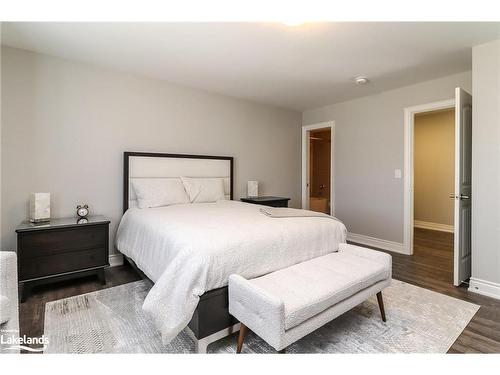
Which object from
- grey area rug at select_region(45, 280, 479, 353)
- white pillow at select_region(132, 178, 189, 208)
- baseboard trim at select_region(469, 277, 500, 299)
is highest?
white pillow at select_region(132, 178, 189, 208)

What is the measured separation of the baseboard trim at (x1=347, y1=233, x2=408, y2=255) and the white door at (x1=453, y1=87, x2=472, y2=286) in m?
1.01

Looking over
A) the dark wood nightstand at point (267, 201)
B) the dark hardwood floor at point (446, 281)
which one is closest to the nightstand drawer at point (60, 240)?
the dark wood nightstand at point (267, 201)

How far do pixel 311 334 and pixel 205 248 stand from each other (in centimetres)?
99

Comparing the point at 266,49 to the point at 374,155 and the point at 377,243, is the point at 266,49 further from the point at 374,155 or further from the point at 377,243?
the point at 377,243

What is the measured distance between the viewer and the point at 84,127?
2965 millimetres

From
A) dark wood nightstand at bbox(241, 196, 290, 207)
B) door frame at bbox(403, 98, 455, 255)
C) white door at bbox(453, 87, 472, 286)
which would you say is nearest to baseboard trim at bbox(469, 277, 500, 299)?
white door at bbox(453, 87, 472, 286)

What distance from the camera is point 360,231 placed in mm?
4305

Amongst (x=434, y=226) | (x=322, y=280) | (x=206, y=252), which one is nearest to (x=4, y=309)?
(x=206, y=252)

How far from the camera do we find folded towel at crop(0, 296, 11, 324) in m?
1.21

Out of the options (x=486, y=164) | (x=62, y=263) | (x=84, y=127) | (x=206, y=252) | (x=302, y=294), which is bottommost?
(x=62, y=263)

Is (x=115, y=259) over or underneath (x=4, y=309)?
underneath

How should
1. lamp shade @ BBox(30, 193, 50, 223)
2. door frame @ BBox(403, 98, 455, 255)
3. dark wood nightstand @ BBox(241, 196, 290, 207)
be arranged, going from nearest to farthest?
1. lamp shade @ BBox(30, 193, 50, 223)
2. door frame @ BBox(403, 98, 455, 255)
3. dark wood nightstand @ BBox(241, 196, 290, 207)
